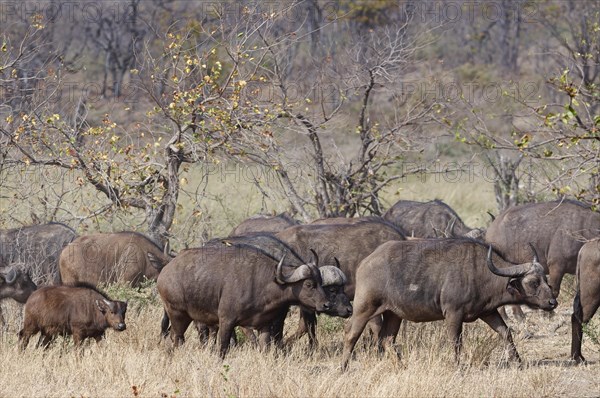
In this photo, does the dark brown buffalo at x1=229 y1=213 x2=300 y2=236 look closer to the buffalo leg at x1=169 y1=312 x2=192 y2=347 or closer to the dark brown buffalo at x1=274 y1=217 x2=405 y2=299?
the dark brown buffalo at x1=274 y1=217 x2=405 y2=299

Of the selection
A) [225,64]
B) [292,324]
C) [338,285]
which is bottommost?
[292,324]

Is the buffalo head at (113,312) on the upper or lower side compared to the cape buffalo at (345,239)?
lower

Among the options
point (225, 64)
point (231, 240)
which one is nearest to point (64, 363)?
point (231, 240)

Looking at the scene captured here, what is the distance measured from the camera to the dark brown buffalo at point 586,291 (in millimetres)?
9930

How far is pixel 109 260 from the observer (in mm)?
12875

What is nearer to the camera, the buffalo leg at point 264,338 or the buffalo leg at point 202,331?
the buffalo leg at point 264,338

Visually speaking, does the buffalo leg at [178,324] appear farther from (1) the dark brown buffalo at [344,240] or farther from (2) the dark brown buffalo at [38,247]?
(2) the dark brown buffalo at [38,247]

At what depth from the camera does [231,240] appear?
11.0 m

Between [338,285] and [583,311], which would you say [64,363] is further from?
[583,311]

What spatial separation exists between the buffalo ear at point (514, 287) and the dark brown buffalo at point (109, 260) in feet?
15.0

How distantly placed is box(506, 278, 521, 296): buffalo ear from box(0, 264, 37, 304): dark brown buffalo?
5.39 m

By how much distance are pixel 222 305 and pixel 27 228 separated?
4763 mm

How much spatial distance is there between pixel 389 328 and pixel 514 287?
1.27 m

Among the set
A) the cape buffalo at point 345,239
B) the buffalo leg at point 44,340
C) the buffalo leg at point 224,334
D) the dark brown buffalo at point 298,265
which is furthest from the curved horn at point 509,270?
the buffalo leg at point 44,340
